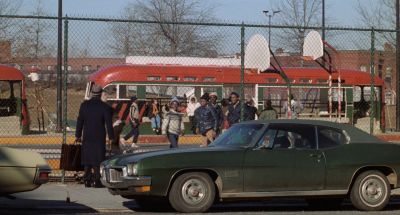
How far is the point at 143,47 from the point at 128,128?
10.1 m

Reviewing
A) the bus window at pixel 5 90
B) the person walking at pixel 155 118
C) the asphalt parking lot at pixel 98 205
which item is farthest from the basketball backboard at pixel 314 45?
the bus window at pixel 5 90

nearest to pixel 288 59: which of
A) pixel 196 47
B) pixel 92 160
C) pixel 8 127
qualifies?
pixel 196 47

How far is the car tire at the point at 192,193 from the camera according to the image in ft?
34.6


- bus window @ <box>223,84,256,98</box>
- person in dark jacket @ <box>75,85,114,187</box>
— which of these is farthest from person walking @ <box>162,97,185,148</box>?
bus window @ <box>223,84,256,98</box>

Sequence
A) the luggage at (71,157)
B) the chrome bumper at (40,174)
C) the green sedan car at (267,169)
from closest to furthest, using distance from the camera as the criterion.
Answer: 1. the chrome bumper at (40,174)
2. the green sedan car at (267,169)
3. the luggage at (71,157)

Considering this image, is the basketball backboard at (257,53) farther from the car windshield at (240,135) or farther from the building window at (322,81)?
the building window at (322,81)

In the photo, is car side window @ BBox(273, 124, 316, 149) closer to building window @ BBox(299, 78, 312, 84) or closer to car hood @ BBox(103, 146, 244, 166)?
car hood @ BBox(103, 146, 244, 166)

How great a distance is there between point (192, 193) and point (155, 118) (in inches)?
625

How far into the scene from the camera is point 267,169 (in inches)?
426

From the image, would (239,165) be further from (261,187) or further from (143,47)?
(143,47)

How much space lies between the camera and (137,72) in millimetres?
27594

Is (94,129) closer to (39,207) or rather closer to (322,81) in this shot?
(39,207)

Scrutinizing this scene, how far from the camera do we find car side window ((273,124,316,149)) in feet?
36.5

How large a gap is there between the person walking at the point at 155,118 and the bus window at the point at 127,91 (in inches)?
43.4
